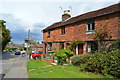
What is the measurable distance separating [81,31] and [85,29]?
0.69 m

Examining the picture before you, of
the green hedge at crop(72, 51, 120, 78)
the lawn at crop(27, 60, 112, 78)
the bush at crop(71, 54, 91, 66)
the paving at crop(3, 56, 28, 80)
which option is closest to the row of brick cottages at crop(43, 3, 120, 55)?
the bush at crop(71, 54, 91, 66)

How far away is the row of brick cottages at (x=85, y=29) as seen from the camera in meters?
10.8

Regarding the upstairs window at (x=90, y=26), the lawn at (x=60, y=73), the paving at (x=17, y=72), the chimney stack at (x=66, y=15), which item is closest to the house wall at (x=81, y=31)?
the upstairs window at (x=90, y=26)

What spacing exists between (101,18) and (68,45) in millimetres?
6320

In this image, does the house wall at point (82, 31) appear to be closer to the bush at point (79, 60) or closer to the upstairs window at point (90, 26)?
the upstairs window at point (90, 26)

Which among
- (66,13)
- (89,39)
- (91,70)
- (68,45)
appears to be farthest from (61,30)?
(91,70)

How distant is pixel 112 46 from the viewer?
10203 mm

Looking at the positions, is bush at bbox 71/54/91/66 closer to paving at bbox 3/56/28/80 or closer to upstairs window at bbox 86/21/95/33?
upstairs window at bbox 86/21/95/33

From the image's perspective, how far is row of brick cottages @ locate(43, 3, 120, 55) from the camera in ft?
35.6

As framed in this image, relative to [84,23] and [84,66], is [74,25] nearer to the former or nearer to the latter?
[84,23]

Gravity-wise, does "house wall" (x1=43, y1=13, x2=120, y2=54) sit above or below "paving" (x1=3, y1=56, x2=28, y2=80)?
above

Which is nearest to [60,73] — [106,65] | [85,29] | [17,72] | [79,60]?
[79,60]

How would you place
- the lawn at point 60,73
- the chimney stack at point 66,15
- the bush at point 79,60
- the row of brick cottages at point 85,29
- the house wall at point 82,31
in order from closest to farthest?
the lawn at point 60,73 → the bush at point 79,60 → the house wall at point 82,31 → the row of brick cottages at point 85,29 → the chimney stack at point 66,15

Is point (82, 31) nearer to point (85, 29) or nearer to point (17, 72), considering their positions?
point (85, 29)
